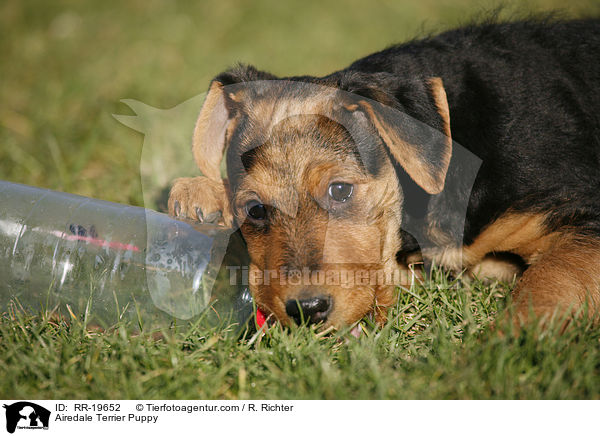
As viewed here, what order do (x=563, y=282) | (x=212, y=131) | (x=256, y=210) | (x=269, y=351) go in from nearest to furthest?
(x=269, y=351) → (x=563, y=282) → (x=256, y=210) → (x=212, y=131)

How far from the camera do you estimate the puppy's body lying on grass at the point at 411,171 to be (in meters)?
2.98

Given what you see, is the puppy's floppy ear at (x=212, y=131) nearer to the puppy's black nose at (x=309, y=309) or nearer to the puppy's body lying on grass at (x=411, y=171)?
the puppy's body lying on grass at (x=411, y=171)

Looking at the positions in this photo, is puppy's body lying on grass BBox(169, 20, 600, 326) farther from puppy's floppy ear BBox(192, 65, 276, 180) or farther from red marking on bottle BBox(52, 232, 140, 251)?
red marking on bottle BBox(52, 232, 140, 251)

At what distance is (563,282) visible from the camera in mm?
2986

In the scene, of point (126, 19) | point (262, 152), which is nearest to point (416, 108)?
point (262, 152)

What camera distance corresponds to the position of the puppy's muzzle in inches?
106

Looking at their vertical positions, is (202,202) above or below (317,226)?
above

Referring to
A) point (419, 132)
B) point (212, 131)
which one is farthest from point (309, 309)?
point (212, 131)

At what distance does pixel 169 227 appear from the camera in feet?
12.0

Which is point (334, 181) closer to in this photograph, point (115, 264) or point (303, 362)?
point (303, 362)

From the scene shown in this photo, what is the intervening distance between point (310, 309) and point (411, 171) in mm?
996

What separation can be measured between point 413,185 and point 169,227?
62.9 inches

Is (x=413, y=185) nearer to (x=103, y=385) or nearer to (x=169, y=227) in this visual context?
(x=169, y=227)
